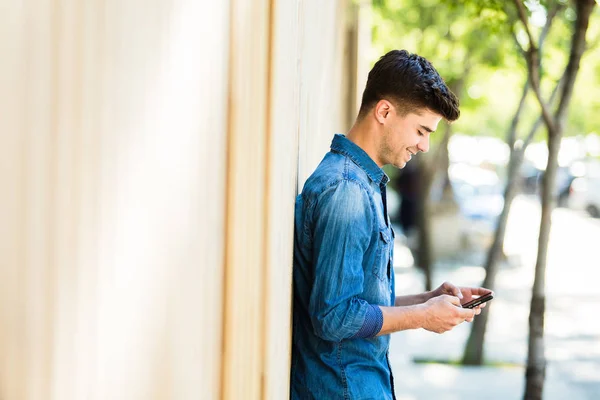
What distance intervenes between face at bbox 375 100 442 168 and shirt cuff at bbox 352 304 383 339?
48 centimetres

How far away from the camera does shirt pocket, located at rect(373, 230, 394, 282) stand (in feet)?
7.22

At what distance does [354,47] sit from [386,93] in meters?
4.48

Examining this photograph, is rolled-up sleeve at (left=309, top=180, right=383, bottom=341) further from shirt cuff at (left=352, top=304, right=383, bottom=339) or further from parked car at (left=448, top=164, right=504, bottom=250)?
parked car at (left=448, top=164, right=504, bottom=250)

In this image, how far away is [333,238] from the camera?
6.85 feet

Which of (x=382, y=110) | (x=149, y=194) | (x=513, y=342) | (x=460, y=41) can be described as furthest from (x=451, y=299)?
(x=460, y=41)

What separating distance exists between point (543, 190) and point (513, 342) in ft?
15.7

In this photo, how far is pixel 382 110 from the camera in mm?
2369

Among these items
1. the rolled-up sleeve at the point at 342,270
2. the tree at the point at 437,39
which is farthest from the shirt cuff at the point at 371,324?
the tree at the point at 437,39

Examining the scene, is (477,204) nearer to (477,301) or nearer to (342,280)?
(477,301)

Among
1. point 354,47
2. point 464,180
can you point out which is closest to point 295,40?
point 354,47

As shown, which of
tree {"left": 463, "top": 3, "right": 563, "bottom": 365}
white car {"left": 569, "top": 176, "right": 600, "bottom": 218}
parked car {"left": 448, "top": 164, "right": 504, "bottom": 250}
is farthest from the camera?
white car {"left": 569, "top": 176, "right": 600, "bottom": 218}

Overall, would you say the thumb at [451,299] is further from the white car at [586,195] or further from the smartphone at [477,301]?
the white car at [586,195]

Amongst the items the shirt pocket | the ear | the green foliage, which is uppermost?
the green foliage

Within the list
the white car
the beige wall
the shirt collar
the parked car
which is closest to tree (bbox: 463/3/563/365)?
the shirt collar
